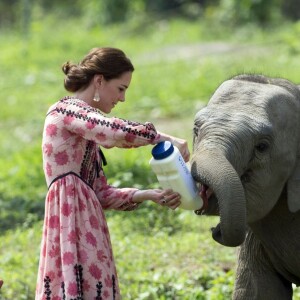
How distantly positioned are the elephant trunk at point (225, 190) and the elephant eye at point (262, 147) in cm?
39

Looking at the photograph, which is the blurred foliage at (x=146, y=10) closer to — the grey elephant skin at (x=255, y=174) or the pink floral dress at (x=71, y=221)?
the grey elephant skin at (x=255, y=174)

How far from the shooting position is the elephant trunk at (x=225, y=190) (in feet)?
15.3

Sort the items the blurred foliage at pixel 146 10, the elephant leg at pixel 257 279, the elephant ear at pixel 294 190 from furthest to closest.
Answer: the blurred foliage at pixel 146 10, the elephant leg at pixel 257 279, the elephant ear at pixel 294 190

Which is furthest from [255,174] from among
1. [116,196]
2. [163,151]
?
[116,196]

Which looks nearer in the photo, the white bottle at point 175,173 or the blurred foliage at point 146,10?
the white bottle at point 175,173

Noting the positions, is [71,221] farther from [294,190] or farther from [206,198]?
[294,190]

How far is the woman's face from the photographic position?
520 centimetres

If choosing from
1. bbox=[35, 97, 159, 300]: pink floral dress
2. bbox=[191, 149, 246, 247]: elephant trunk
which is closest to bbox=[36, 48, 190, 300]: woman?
bbox=[35, 97, 159, 300]: pink floral dress

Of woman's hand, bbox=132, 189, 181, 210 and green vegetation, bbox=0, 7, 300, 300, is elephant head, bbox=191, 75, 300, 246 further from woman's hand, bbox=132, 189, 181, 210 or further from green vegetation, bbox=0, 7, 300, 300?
green vegetation, bbox=0, 7, 300, 300

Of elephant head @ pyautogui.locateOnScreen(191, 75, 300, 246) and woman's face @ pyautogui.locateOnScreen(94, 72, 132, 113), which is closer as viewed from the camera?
elephant head @ pyautogui.locateOnScreen(191, 75, 300, 246)

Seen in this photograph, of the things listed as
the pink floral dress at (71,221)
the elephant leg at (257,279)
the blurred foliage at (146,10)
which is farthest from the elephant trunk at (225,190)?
the blurred foliage at (146,10)

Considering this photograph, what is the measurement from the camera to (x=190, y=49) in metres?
19.2

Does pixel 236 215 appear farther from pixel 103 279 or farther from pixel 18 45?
pixel 18 45

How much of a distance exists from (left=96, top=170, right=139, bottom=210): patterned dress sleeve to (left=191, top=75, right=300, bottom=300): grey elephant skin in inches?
17.6
